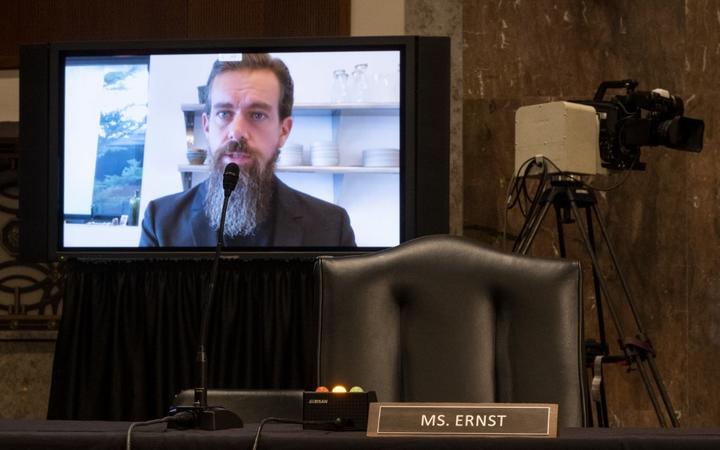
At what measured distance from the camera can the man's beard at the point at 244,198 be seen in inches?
157

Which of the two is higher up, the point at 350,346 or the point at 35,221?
the point at 35,221

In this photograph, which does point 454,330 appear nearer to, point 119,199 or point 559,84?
point 119,199

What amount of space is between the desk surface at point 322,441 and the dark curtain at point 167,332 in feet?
8.25

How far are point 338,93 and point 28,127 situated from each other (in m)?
1.11

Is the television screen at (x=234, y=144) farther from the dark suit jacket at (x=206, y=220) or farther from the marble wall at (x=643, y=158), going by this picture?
the marble wall at (x=643, y=158)

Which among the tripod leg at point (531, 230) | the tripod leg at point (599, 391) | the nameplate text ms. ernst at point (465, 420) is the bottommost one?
the tripod leg at point (599, 391)

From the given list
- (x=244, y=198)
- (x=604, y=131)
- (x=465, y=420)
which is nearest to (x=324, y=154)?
(x=244, y=198)

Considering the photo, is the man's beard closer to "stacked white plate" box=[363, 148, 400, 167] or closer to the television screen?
the television screen

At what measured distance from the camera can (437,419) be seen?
1454 mm

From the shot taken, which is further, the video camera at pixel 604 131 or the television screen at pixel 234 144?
the television screen at pixel 234 144

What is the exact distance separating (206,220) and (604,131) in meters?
1.40

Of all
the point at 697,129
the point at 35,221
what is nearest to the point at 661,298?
the point at 697,129

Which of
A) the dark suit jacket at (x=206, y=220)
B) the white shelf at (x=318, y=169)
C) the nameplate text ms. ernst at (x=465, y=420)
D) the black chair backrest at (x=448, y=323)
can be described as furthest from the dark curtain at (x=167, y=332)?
the nameplate text ms. ernst at (x=465, y=420)

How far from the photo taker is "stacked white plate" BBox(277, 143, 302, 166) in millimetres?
3990
